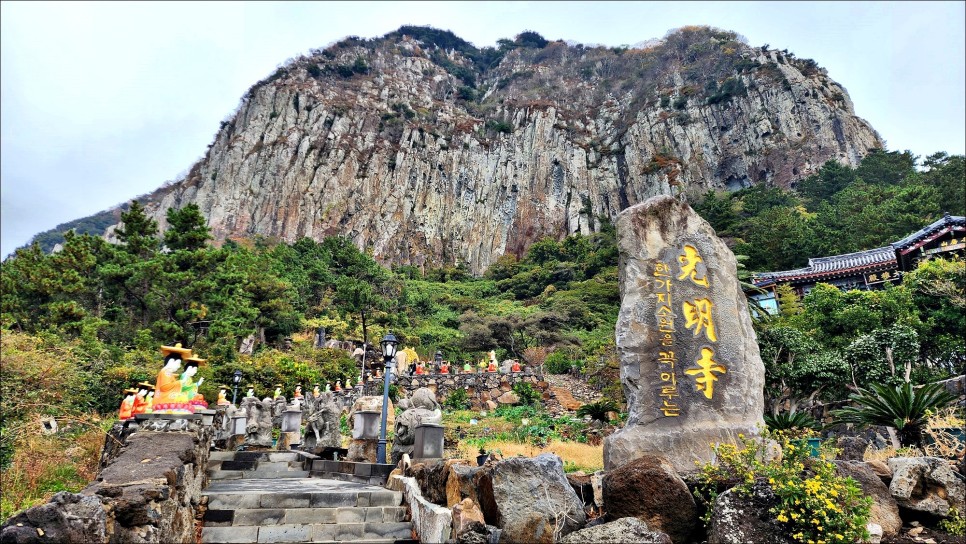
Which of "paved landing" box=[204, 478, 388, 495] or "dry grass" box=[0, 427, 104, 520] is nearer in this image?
"dry grass" box=[0, 427, 104, 520]

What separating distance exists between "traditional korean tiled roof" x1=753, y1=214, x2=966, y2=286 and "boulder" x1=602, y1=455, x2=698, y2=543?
24.3 m

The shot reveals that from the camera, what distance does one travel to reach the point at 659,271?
20.7 ft

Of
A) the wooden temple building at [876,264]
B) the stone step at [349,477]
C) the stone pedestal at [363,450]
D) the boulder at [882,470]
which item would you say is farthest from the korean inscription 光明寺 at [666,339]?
the wooden temple building at [876,264]

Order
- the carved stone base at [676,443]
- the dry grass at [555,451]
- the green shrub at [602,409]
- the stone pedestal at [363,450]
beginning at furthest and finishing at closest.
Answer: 1. the green shrub at [602,409]
2. the dry grass at [555,451]
3. the stone pedestal at [363,450]
4. the carved stone base at [676,443]

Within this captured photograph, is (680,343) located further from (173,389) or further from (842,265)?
(842,265)

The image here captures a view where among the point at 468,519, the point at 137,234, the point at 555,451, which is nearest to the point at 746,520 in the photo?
the point at 468,519

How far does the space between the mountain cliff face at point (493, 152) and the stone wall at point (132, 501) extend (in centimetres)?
5466

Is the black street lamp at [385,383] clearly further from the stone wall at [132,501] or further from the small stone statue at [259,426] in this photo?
the small stone statue at [259,426]

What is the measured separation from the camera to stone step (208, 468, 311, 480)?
315 inches

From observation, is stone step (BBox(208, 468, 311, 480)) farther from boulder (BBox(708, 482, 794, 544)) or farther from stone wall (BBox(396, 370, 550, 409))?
stone wall (BBox(396, 370, 550, 409))

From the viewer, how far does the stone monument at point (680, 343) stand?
18.4 feet

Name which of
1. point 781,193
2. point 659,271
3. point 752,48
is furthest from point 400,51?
point 659,271

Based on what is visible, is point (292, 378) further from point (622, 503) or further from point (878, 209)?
point (878, 209)

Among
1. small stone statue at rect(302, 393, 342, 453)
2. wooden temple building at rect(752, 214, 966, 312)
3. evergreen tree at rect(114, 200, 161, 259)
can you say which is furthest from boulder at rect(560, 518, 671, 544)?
evergreen tree at rect(114, 200, 161, 259)
